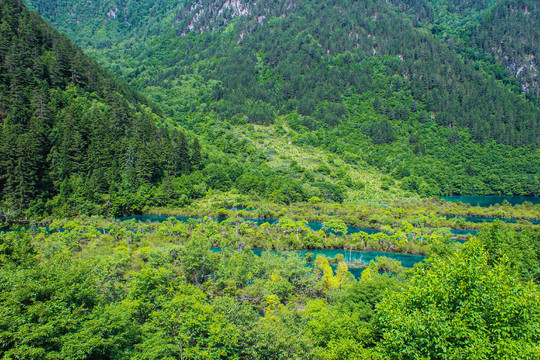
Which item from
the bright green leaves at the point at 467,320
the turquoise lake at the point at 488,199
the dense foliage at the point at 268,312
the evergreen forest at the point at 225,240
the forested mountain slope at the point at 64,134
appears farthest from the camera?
the turquoise lake at the point at 488,199

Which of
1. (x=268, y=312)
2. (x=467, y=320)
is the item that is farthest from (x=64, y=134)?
(x=467, y=320)

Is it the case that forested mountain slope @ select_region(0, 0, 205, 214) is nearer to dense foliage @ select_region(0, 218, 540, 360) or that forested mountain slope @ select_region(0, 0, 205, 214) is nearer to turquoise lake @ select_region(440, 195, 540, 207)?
dense foliage @ select_region(0, 218, 540, 360)

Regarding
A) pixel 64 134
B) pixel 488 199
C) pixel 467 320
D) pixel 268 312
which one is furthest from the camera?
pixel 488 199

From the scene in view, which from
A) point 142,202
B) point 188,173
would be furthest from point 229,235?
point 188,173

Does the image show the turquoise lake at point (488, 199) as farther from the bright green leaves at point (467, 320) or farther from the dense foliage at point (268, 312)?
the bright green leaves at point (467, 320)

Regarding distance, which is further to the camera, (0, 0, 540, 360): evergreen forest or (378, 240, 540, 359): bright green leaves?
(0, 0, 540, 360): evergreen forest

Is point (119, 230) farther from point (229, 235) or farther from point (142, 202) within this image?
point (142, 202)

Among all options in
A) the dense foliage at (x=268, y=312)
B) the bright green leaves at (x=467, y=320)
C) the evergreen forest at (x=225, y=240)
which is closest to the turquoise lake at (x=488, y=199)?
the evergreen forest at (x=225, y=240)

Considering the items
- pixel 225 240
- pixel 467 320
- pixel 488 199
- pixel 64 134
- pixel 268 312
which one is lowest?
pixel 268 312

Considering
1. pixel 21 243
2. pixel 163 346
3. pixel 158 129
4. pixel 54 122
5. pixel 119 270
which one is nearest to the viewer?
pixel 163 346

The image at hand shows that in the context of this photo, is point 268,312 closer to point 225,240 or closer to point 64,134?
point 225,240

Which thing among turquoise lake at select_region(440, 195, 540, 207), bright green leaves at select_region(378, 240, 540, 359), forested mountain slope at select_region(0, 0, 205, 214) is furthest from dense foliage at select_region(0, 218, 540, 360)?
turquoise lake at select_region(440, 195, 540, 207)
